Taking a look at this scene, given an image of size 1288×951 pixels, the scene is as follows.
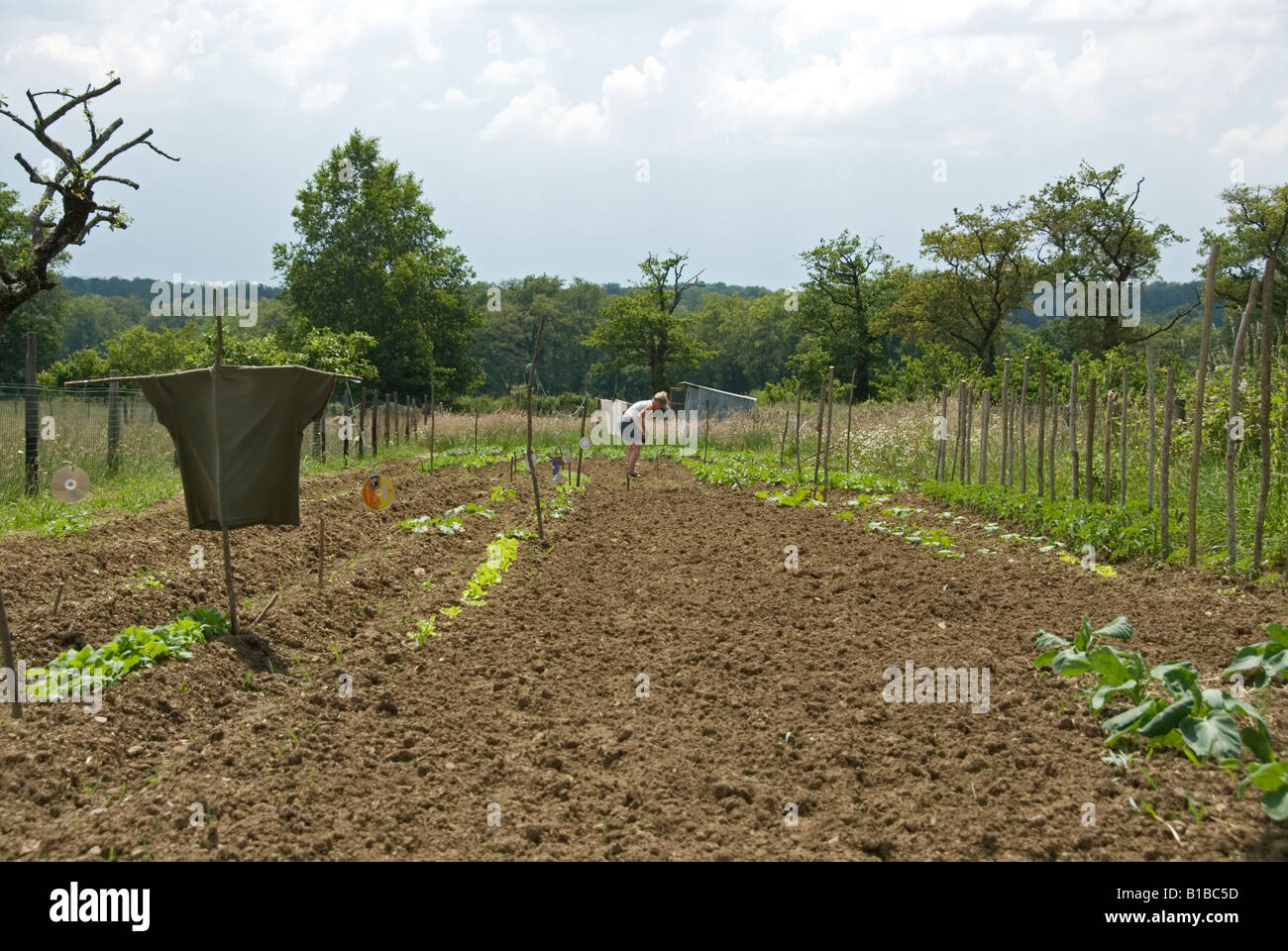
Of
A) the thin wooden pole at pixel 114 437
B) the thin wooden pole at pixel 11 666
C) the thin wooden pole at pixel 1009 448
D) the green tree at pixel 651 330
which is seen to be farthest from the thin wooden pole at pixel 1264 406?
the green tree at pixel 651 330

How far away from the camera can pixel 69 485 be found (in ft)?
37.8

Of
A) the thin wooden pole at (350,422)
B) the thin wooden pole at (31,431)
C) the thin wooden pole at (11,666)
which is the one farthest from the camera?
the thin wooden pole at (350,422)

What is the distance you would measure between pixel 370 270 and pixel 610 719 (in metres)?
42.2

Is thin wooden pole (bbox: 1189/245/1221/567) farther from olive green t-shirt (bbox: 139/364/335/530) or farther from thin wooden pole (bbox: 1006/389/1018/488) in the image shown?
olive green t-shirt (bbox: 139/364/335/530)

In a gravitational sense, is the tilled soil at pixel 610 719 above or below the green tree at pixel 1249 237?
below

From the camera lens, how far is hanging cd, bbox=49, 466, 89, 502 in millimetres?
11359

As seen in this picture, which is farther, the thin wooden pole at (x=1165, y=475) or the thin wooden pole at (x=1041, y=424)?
the thin wooden pole at (x=1041, y=424)

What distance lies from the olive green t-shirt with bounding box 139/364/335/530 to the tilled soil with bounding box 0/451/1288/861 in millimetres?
993

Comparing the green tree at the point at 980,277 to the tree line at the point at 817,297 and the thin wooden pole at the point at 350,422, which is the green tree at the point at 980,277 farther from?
the thin wooden pole at the point at 350,422

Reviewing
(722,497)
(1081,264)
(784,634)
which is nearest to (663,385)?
(1081,264)

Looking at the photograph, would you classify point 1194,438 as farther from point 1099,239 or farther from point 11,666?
point 1099,239

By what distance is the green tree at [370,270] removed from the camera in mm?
45312

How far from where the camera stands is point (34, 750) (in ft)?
16.1

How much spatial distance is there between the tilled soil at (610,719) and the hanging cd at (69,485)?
1.68 meters
